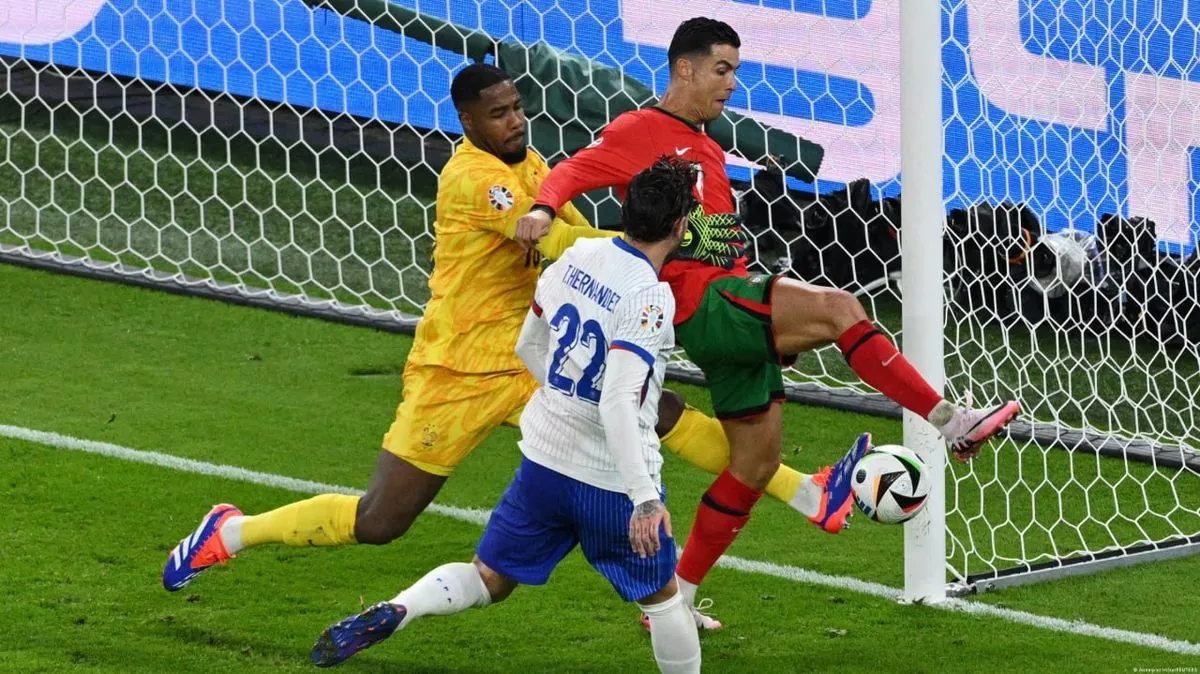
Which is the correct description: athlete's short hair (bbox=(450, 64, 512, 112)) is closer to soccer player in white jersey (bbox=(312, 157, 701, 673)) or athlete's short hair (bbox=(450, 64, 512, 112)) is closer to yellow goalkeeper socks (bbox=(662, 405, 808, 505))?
soccer player in white jersey (bbox=(312, 157, 701, 673))

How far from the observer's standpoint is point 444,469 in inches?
Result: 205

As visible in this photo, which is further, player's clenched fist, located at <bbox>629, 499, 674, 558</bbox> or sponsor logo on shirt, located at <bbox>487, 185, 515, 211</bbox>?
sponsor logo on shirt, located at <bbox>487, 185, 515, 211</bbox>

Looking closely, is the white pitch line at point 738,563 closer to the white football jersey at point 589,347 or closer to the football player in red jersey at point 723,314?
the football player in red jersey at point 723,314

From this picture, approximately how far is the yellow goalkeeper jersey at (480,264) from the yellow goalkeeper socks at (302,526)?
0.47 metres

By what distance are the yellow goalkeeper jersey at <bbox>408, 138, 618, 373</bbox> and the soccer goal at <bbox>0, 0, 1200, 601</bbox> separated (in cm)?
115

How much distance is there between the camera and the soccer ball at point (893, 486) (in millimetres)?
4906

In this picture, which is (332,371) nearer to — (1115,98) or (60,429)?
(60,429)

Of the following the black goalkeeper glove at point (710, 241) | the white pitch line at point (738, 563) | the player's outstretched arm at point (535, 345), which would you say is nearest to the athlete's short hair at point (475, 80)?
the black goalkeeper glove at point (710, 241)

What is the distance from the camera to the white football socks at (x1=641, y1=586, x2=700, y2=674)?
4367mm

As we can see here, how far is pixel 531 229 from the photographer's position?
4934 millimetres

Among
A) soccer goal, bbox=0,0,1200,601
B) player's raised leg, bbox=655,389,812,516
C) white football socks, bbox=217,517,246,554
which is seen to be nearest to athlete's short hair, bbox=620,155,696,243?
player's raised leg, bbox=655,389,812,516

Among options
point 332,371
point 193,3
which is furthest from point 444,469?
point 193,3

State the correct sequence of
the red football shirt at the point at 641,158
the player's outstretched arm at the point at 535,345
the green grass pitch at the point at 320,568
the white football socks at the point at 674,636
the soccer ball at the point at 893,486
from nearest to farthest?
1. the white football socks at the point at 674,636
2. the player's outstretched arm at the point at 535,345
3. the soccer ball at the point at 893,486
4. the green grass pitch at the point at 320,568
5. the red football shirt at the point at 641,158

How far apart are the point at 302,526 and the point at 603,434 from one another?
1353 mm
